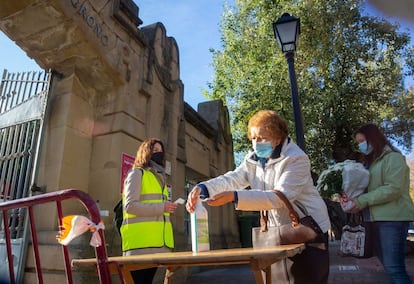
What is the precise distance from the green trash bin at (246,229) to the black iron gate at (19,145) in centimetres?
717

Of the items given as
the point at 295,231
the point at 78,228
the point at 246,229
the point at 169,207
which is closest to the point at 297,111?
the point at 169,207

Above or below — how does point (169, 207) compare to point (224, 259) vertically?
above

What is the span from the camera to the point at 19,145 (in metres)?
5.08

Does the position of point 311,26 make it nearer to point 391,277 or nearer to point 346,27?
point 346,27

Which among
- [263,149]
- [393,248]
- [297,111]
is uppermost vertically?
[297,111]

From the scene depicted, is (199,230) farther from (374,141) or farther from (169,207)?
(374,141)

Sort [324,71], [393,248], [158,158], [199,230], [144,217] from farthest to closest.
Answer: [324,71]
[158,158]
[144,217]
[393,248]
[199,230]

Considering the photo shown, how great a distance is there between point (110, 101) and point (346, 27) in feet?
30.2

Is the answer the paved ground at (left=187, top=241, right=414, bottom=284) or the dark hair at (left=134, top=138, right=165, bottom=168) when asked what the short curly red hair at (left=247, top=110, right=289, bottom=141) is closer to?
the dark hair at (left=134, top=138, right=165, bottom=168)

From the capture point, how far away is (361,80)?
11867mm

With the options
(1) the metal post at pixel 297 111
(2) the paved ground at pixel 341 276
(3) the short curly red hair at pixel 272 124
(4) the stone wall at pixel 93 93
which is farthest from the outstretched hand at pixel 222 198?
(2) the paved ground at pixel 341 276

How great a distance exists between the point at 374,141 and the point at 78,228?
9.33ft

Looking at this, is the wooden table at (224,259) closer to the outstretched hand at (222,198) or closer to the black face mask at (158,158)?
the outstretched hand at (222,198)

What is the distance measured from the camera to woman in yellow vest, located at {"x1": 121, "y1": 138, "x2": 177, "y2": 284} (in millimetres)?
3139
